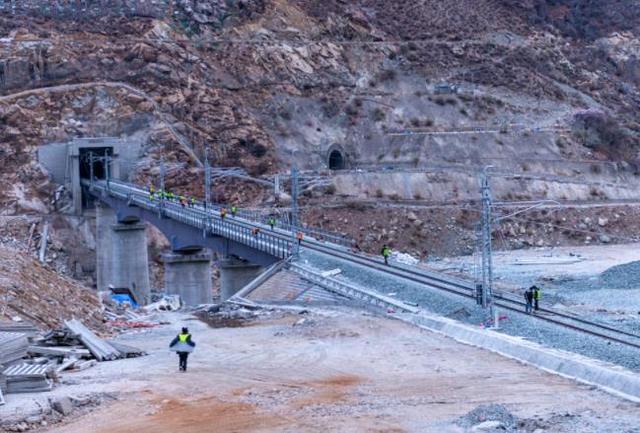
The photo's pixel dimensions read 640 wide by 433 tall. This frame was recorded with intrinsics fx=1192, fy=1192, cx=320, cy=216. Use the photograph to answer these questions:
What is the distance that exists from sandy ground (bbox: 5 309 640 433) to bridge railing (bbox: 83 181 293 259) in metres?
18.6

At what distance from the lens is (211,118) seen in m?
99.8

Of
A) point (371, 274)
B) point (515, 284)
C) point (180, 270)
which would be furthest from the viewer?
point (180, 270)

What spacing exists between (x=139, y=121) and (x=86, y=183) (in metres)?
8.53

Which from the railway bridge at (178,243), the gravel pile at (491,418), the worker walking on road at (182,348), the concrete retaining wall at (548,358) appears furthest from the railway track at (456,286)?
the worker walking on road at (182,348)

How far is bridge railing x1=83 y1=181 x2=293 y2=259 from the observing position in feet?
186

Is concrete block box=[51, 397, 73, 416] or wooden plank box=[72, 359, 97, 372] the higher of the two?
concrete block box=[51, 397, 73, 416]

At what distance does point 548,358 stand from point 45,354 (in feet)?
44.2

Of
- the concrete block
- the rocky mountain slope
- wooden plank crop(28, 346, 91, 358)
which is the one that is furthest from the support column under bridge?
the concrete block

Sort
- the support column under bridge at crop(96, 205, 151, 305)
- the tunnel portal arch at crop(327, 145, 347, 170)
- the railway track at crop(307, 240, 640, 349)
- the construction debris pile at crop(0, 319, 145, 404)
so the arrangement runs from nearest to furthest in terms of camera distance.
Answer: the construction debris pile at crop(0, 319, 145, 404), the railway track at crop(307, 240, 640, 349), the support column under bridge at crop(96, 205, 151, 305), the tunnel portal arch at crop(327, 145, 347, 170)

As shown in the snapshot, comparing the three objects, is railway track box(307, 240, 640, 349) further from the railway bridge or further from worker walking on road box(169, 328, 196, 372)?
worker walking on road box(169, 328, 196, 372)

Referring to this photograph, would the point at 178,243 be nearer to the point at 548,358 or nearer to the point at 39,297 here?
the point at 39,297

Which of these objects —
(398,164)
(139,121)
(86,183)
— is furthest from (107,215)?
(398,164)

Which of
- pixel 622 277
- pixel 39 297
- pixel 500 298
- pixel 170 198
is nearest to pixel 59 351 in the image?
pixel 39 297

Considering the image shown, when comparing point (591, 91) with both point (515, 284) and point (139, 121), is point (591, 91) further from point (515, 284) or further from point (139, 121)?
point (515, 284)
